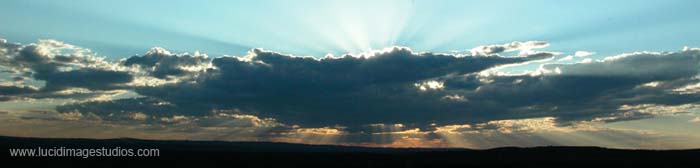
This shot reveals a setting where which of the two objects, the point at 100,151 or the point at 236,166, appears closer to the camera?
the point at 236,166

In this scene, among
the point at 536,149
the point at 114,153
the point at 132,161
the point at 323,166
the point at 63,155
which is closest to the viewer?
the point at 323,166

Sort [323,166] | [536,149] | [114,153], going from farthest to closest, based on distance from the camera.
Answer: [536,149]
[114,153]
[323,166]

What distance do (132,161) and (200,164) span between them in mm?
10669

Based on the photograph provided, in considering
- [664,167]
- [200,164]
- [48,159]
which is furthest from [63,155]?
[664,167]

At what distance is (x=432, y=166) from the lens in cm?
7206

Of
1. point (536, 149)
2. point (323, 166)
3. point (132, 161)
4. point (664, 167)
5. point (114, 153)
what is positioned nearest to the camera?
point (664, 167)

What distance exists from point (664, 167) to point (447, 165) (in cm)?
2599

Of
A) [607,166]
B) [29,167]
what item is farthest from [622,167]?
[29,167]

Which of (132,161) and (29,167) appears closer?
(29,167)

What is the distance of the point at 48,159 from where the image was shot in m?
82.2

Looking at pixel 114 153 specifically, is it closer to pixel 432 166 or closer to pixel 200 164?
pixel 200 164

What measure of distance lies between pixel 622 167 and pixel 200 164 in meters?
53.9

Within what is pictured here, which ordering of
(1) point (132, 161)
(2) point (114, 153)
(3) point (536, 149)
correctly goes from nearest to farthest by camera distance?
(1) point (132, 161)
(2) point (114, 153)
(3) point (536, 149)

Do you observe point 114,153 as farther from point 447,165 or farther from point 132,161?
point 447,165
